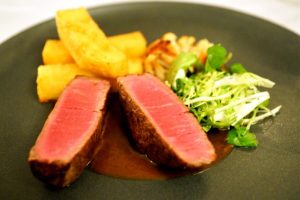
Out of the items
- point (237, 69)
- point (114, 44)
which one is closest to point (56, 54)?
point (114, 44)

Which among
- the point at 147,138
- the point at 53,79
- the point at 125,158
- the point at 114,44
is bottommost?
the point at 125,158

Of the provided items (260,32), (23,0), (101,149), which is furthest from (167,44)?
(23,0)

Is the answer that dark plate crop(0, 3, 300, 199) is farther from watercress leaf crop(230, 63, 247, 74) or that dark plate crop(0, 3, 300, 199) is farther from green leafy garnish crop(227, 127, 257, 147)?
watercress leaf crop(230, 63, 247, 74)

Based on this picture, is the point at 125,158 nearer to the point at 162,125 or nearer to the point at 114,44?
the point at 162,125

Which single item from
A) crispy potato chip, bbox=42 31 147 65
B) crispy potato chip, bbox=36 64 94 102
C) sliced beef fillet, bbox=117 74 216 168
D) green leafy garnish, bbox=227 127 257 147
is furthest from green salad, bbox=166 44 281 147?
crispy potato chip, bbox=36 64 94 102

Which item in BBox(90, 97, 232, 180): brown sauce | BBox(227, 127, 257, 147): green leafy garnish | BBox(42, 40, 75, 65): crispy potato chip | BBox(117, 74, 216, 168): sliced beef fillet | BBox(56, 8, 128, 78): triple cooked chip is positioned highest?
BBox(56, 8, 128, 78): triple cooked chip

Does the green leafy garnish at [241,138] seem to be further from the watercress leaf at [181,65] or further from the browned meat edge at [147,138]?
the watercress leaf at [181,65]

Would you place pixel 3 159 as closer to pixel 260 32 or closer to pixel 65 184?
pixel 65 184
